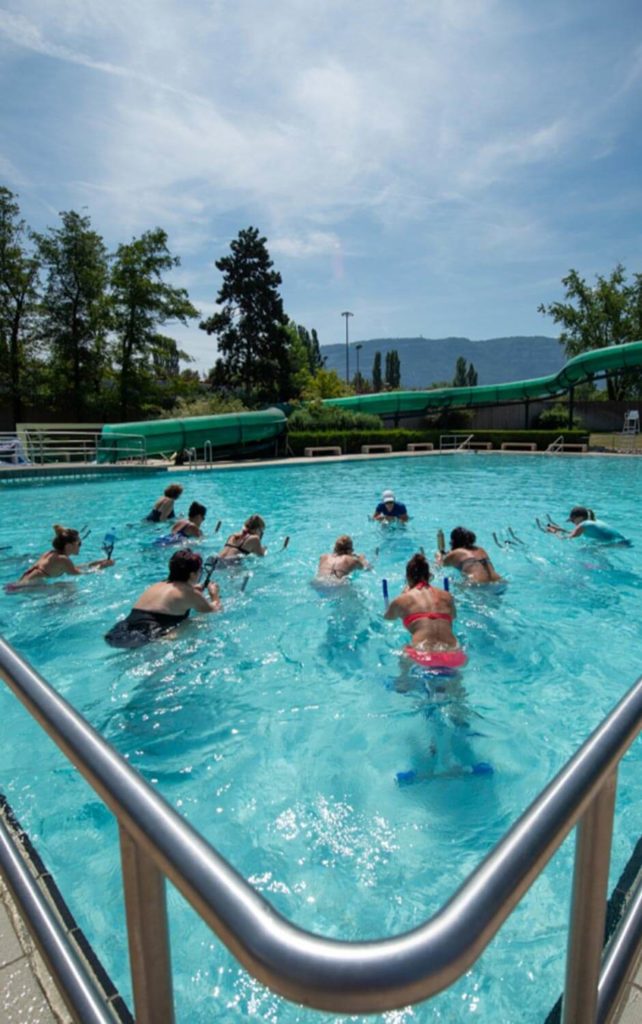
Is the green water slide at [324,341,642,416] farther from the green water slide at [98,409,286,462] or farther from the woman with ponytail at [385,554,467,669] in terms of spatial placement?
the woman with ponytail at [385,554,467,669]

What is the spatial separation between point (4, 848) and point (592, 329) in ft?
180

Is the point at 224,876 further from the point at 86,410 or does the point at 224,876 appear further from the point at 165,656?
the point at 86,410

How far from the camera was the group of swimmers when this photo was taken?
5.05 meters

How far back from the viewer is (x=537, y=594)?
7.86 meters

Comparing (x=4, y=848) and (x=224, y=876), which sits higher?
(x=224, y=876)

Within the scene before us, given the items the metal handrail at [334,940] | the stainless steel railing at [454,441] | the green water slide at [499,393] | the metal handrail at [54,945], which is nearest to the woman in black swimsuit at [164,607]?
the metal handrail at [54,945]

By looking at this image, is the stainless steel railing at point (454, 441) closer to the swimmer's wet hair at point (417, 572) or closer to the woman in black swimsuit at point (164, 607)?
A: the swimmer's wet hair at point (417, 572)

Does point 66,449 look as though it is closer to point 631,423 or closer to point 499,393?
point 499,393

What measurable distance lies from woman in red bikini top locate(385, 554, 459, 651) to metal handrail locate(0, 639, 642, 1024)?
348 cm

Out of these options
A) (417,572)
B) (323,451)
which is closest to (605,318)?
(323,451)

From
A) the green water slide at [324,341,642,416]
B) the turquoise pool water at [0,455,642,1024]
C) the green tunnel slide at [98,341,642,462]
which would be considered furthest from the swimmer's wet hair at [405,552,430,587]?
the green water slide at [324,341,642,416]

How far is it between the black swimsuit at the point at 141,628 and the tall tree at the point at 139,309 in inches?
1271

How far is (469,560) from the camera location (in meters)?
7.63

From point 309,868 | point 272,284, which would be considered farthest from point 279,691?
point 272,284
